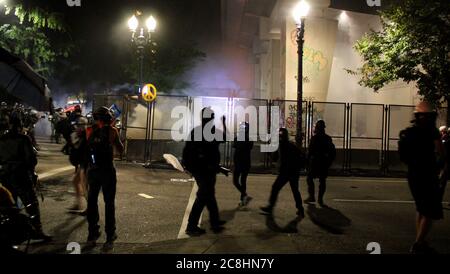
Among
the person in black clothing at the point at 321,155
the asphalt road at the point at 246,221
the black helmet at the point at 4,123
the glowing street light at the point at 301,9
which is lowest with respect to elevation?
the asphalt road at the point at 246,221

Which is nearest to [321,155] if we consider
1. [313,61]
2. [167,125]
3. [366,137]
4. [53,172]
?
[53,172]

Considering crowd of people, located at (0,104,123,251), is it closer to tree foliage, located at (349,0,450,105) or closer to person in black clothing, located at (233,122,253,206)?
person in black clothing, located at (233,122,253,206)

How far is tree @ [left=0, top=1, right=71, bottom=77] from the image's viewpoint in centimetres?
1279

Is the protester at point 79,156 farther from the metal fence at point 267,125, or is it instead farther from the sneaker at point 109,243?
the metal fence at point 267,125

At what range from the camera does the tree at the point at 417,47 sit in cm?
1476

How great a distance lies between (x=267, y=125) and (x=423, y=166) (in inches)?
498

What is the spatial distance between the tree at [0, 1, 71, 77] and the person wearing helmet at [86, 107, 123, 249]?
7.74 metres

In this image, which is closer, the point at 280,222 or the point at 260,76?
the point at 280,222

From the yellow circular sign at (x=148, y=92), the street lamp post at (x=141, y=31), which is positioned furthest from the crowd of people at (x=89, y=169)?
the street lamp post at (x=141, y=31)

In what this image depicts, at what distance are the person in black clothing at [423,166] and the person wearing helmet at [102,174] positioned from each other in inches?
156

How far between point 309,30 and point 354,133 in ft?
28.2

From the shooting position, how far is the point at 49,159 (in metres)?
17.5
